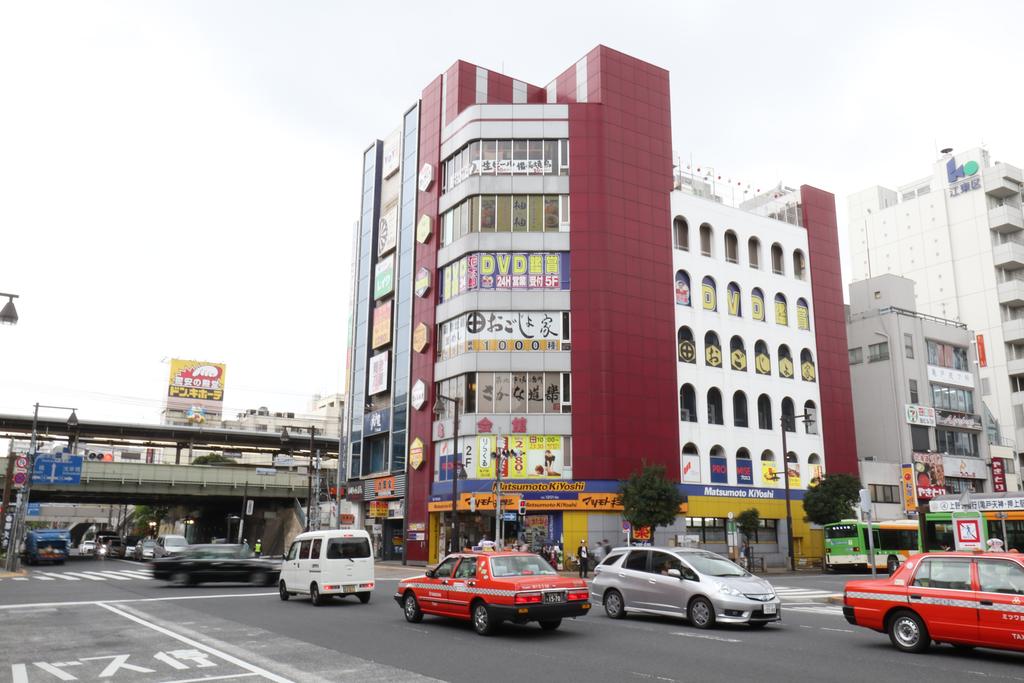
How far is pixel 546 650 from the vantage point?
13.6 metres

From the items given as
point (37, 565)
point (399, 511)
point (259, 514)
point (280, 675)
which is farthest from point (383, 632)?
point (259, 514)

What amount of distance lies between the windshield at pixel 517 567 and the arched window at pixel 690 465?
33.9m

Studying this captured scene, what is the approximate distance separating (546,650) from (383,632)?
383cm

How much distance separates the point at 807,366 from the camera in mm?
57125

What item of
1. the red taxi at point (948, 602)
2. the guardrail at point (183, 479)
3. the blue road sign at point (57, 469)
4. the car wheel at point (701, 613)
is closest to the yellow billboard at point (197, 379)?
the guardrail at point (183, 479)

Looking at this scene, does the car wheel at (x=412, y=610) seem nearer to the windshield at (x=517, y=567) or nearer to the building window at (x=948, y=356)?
the windshield at (x=517, y=567)

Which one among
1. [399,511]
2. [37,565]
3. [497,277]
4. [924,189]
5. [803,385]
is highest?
[924,189]

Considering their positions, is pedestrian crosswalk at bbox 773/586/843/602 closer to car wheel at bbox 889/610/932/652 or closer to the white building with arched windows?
car wheel at bbox 889/610/932/652

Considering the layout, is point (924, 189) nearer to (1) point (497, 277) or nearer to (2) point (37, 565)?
(1) point (497, 277)

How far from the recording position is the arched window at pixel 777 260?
57.8 metres

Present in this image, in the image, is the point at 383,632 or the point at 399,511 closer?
the point at 383,632

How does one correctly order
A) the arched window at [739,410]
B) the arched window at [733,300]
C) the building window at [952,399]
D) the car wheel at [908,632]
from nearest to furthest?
1. the car wheel at [908,632]
2. the arched window at [739,410]
3. the arched window at [733,300]
4. the building window at [952,399]

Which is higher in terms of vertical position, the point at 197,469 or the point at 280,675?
the point at 197,469

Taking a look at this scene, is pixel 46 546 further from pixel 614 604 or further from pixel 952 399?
pixel 952 399
